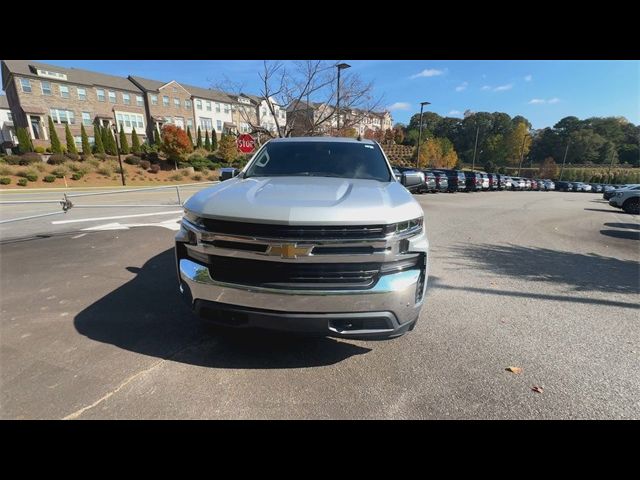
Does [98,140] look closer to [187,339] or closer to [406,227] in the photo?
[187,339]

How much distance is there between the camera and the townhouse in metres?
38.0

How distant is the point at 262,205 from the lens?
2.36 meters

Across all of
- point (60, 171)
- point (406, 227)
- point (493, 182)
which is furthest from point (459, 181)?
point (60, 171)

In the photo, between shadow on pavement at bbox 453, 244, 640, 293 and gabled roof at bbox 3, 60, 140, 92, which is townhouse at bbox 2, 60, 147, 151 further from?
shadow on pavement at bbox 453, 244, 640, 293

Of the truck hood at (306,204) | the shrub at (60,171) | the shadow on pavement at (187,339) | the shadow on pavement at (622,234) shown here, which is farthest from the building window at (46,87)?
the shadow on pavement at (622,234)

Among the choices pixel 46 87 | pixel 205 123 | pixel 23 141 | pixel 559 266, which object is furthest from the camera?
pixel 205 123

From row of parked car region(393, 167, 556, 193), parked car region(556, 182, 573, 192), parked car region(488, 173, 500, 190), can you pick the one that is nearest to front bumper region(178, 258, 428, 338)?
row of parked car region(393, 167, 556, 193)

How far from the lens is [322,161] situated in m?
3.83

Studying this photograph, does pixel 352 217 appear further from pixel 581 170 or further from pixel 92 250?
pixel 581 170

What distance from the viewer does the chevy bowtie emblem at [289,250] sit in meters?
2.25

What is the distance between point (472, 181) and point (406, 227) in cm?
2792

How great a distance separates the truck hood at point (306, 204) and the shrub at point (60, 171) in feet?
105

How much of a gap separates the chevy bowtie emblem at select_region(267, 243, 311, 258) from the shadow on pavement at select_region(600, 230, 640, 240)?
34.4 feet
